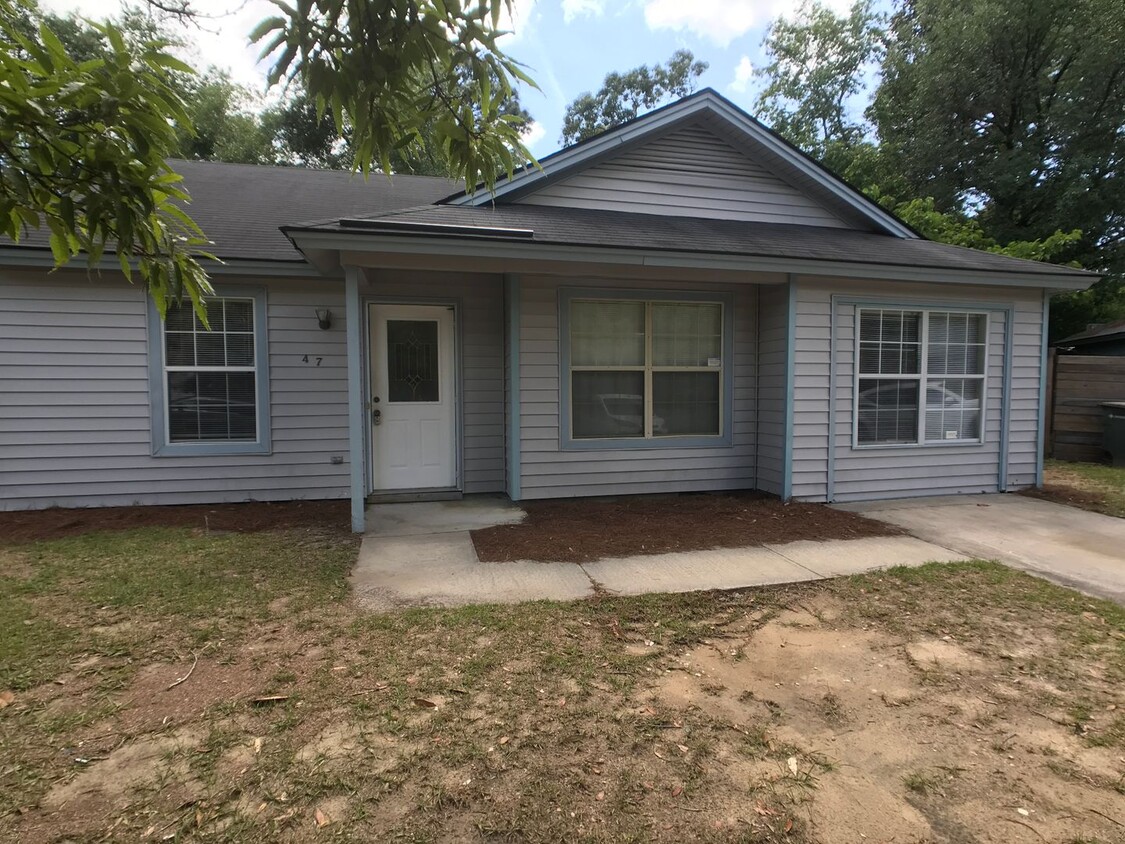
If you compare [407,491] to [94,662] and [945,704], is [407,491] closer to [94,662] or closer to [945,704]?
[94,662]

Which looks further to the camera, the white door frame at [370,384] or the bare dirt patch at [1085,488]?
the bare dirt patch at [1085,488]

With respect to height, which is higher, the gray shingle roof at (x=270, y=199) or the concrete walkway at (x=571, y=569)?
the gray shingle roof at (x=270, y=199)

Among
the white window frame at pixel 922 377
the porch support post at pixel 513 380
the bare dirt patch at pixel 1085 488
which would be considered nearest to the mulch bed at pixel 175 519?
the porch support post at pixel 513 380

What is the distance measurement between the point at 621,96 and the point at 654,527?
109ft

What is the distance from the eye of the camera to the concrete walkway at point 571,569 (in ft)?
13.6

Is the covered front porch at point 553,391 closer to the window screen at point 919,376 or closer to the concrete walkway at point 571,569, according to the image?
the window screen at point 919,376

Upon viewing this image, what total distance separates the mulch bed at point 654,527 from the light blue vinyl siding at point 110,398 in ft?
9.38

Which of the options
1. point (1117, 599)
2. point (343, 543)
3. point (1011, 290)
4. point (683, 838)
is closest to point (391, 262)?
point (343, 543)

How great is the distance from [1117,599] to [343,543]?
563 cm

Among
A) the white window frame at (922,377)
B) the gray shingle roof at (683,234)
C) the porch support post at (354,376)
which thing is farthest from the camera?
the white window frame at (922,377)

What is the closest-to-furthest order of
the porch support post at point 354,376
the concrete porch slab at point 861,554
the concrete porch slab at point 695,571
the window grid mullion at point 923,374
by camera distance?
the concrete porch slab at point 695,571
the concrete porch slab at point 861,554
the porch support post at point 354,376
the window grid mullion at point 923,374

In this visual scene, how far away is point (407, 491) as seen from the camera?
709cm

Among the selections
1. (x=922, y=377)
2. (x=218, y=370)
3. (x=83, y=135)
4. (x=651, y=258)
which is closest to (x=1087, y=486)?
(x=922, y=377)

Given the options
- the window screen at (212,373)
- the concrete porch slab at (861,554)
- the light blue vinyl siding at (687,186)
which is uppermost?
the light blue vinyl siding at (687,186)
